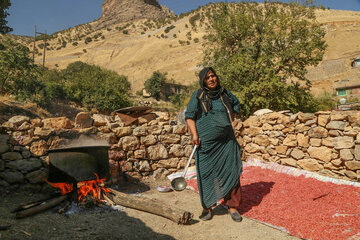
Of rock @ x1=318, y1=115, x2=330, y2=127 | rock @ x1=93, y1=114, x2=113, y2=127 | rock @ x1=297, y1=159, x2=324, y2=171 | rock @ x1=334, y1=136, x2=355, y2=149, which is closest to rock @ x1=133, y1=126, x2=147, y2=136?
rock @ x1=93, y1=114, x2=113, y2=127

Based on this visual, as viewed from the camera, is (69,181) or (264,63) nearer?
(69,181)

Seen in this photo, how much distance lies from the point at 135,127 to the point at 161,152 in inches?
28.4

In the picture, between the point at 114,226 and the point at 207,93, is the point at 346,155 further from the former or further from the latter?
the point at 114,226

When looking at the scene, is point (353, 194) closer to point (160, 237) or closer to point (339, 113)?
point (339, 113)

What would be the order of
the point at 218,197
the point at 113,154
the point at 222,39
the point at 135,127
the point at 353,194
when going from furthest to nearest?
1. the point at 222,39
2. the point at 135,127
3. the point at 113,154
4. the point at 353,194
5. the point at 218,197

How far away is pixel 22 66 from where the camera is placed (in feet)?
41.3

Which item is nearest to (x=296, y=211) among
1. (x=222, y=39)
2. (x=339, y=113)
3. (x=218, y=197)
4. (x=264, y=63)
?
(x=218, y=197)

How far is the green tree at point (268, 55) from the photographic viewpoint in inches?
350

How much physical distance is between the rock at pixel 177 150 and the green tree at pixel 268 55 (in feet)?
14.4

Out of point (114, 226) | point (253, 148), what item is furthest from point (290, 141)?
point (114, 226)

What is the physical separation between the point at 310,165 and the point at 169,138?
271 cm

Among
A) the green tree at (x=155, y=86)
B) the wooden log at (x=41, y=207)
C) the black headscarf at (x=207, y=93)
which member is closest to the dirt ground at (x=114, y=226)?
the wooden log at (x=41, y=207)

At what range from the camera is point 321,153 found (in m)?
4.16

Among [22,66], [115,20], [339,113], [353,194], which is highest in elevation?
[115,20]
